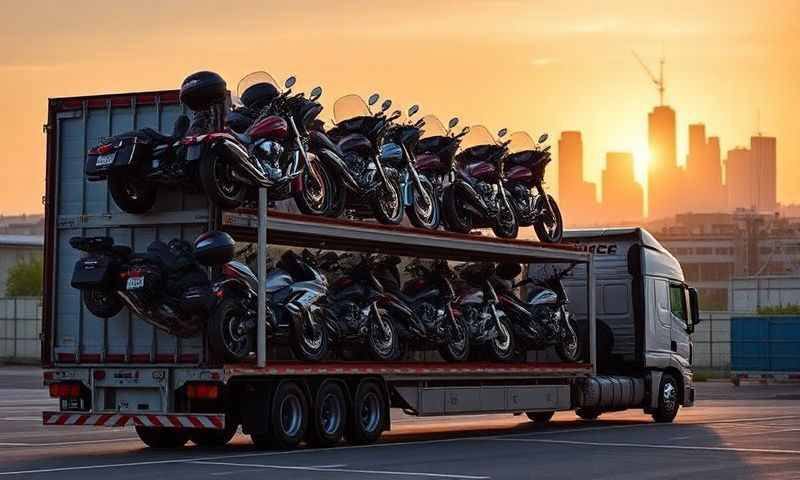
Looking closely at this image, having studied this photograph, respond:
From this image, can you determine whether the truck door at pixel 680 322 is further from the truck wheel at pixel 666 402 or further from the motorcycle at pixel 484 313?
the motorcycle at pixel 484 313

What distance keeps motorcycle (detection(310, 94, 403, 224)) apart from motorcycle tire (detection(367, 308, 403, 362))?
139cm

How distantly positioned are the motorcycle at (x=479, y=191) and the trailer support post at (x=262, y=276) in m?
5.74

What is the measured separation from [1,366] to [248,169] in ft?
177

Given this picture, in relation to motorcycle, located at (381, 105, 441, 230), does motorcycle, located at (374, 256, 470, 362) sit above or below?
below

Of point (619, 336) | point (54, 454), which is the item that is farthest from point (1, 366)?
point (54, 454)

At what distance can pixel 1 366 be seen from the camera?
71.6m

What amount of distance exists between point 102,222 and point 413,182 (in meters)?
5.54

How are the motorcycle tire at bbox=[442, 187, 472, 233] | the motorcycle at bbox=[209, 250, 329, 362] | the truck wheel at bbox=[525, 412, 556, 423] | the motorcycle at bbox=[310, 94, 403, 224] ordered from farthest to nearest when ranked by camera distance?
the truck wheel at bbox=[525, 412, 556, 423], the motorcycle tire at bbox=[442, 187, 472, 233], the motorcycle at bbox=[310, 94, 403, 224], the motorcycle at bbox=[209, 250, 329, 362]

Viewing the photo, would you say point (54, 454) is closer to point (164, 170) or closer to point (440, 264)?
point (164, 170)

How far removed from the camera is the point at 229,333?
20.1 m

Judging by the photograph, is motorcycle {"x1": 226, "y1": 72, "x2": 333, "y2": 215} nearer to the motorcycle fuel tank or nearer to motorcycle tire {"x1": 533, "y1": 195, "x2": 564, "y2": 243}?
the motorcycle fuel tank

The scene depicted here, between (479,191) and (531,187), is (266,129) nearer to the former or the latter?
(479,191)

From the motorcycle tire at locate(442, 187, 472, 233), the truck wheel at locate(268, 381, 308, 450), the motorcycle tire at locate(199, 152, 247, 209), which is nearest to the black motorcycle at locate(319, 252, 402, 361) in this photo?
the truck wheel at locate(268, 381, 308, 450)

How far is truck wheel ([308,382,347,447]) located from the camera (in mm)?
21500
